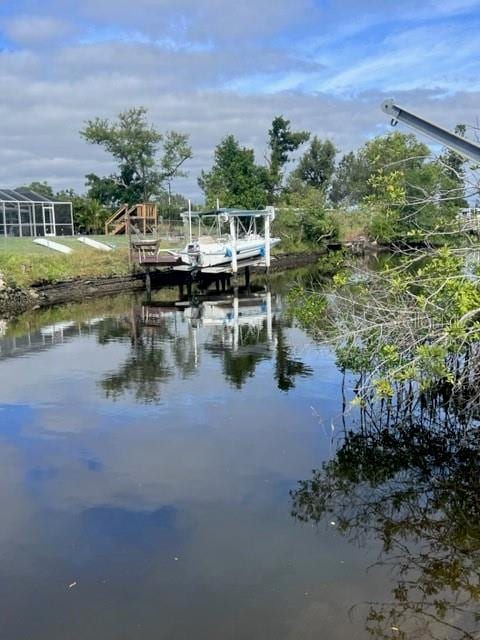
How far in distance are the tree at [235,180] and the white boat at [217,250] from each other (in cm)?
1527

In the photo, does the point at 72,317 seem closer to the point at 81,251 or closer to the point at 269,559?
the point at 81,251

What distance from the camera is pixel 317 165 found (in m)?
61.0

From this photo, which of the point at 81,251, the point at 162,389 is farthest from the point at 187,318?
the point at 81,251

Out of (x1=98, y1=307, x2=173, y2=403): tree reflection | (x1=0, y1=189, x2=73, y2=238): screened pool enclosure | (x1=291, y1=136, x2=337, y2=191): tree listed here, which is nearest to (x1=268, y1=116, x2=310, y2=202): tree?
(x1=291, y1=136, x2=337, y2=191): tree

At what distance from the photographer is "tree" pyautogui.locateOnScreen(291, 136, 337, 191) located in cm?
6069

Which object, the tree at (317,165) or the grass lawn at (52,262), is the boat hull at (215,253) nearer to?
the grass lawn at (52,262)

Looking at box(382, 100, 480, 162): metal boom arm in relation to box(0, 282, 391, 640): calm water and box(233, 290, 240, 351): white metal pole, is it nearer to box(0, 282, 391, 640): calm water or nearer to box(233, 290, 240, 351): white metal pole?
box(0, 282, 391, 640): calm water

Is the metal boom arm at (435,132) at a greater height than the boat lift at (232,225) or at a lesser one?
greater

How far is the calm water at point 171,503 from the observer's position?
5633 millimetres

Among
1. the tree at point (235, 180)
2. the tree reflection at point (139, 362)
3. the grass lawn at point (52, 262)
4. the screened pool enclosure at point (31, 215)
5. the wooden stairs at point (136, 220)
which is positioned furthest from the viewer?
the tree at point (235, 180)

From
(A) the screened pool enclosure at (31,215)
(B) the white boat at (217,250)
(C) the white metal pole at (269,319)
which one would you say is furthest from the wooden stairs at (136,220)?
(C) the white metal pole at (269,319)

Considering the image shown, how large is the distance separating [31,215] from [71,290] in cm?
1048

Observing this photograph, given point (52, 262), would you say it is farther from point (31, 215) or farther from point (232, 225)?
point (31, 215)

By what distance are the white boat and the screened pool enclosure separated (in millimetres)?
11848
